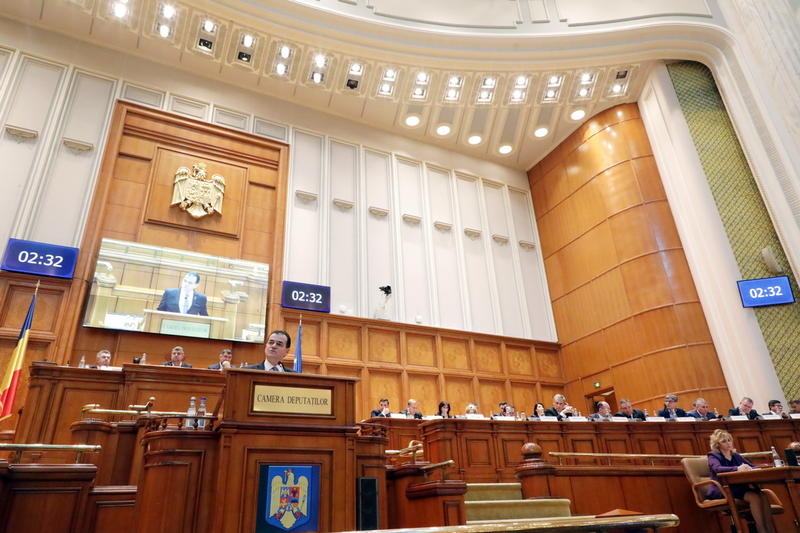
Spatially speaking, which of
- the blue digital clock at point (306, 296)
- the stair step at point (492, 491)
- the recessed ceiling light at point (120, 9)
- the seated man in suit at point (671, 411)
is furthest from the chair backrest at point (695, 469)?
the recessed ceiling light at point (120, 9)

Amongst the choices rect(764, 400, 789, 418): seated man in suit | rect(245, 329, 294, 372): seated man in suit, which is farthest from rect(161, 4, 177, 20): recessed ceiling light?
rect(764, 400, 789, 418): seated man in suit

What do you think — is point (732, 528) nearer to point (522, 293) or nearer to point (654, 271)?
point (654, 271)

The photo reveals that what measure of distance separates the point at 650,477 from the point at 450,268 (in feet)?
22.7

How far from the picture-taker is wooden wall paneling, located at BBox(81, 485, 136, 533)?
11.7ft

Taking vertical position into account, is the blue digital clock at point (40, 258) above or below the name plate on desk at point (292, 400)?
above

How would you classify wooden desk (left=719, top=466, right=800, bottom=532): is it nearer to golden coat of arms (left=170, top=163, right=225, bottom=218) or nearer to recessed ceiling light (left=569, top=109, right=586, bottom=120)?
golden coat of arms (left=170, top=163, right=225, bottom=218)

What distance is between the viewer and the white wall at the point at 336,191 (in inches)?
356

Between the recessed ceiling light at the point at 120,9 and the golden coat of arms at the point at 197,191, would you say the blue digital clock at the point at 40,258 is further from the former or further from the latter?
the recessed ceiling light at the point at 120,9

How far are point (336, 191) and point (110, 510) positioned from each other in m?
8.48

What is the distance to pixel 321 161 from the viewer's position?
11.6 metres

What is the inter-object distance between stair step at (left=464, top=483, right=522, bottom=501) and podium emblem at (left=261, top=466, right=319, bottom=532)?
2.71 metres

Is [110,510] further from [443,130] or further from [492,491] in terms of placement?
[443,130]

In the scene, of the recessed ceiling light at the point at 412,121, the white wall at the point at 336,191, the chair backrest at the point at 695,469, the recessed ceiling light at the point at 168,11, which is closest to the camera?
the chair backrest at the point at 695,469

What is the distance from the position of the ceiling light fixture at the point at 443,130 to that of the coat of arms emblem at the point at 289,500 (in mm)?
10764
